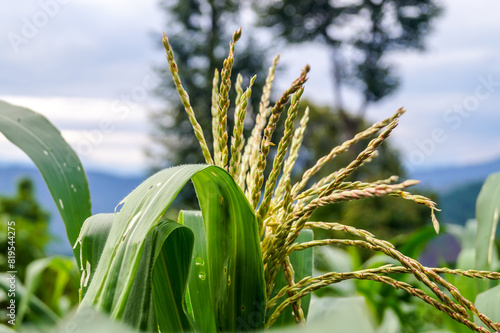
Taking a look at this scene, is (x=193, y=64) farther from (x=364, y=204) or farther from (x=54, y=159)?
(x=54, y=159)

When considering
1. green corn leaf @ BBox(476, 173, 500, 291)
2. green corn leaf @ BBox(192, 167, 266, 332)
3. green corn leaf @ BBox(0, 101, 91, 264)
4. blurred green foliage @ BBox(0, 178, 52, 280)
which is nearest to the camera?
green corn leaf @ BBox(192, 167, 266, 332)

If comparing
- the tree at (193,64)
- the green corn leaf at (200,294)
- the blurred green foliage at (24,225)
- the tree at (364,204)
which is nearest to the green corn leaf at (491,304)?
the green corn leaf at (200,294)

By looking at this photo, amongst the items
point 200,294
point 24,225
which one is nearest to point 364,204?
point 24,225

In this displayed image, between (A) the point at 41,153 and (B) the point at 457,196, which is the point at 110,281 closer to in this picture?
(A) the point at 41,153

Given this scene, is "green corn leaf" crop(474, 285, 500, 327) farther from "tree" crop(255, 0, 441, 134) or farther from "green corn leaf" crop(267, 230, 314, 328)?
"tree" crop(255, 0, 441, 134)

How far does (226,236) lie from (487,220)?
48cm

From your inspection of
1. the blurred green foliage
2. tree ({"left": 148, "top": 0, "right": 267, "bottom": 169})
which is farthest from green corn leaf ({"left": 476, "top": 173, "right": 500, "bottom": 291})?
tree ({"left": 148, "top": 0, "right": 267, "bottom": 169})

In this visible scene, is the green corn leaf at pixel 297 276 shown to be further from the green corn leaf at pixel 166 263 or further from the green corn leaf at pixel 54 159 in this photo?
the green corn leaf at pixel 54 159

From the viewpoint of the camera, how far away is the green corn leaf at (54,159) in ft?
1.91

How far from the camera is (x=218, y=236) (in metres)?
0.50

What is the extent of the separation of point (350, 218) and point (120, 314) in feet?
19.1

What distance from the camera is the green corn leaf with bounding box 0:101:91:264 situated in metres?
0.58

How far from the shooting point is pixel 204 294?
0.53 meters

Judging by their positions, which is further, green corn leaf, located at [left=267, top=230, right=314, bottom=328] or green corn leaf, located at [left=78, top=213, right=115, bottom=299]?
green corn leaf, located at [left=267, top=230, right=314, bottom=328]
